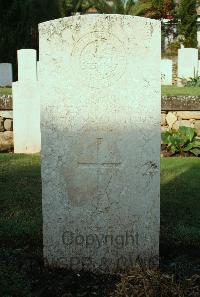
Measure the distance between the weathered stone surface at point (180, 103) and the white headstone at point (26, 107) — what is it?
2.03 metres

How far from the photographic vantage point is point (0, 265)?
10.9 feet

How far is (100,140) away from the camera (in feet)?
11.6

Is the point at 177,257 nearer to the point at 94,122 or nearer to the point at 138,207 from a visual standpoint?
the point at 138,207

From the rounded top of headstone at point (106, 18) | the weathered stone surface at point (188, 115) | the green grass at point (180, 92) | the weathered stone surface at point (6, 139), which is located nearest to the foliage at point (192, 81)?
the green grass at point (180, 92)

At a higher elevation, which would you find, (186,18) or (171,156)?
(186,18)

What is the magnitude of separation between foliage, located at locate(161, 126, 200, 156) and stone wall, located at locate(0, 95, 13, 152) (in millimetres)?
2548

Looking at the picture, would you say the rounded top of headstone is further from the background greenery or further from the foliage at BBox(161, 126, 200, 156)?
the background greenery

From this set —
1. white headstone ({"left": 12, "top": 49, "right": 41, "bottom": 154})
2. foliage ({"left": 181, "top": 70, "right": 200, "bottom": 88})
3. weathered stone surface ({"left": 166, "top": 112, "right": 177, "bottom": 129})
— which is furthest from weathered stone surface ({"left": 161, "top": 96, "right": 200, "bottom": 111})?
foliage ({"left": 181, "top": 70, "right": 200, "bottom": 88})

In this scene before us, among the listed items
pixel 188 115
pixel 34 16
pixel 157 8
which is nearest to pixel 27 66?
pixel 188 115

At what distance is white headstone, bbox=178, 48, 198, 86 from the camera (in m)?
14.0

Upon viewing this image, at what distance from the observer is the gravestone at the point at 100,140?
11.3 ft

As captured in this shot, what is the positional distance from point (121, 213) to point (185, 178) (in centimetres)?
286

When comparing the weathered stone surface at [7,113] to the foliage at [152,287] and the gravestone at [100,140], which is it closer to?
the gravestone at [100,140]

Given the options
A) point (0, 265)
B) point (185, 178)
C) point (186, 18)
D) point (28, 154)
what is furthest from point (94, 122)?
point (186, 18)
